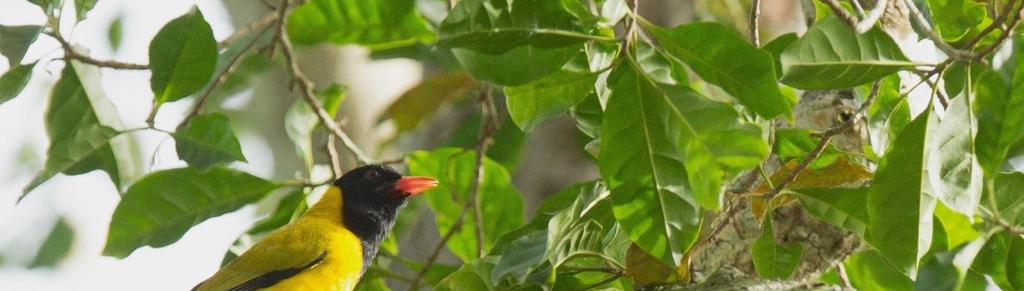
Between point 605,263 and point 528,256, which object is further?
point 605,263

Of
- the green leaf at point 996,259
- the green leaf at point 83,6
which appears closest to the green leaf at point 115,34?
the green leaf at point 83,6

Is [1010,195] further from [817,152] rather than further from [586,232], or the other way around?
[586,232]

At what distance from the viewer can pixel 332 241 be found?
4.68m

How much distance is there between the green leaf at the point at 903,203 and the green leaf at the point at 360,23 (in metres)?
1.44

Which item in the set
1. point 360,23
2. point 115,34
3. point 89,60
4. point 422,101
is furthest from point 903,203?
point 115,34

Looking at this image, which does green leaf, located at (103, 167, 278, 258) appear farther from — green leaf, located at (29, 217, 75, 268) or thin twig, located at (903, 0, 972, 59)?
green leaf, located at (29, 217, 75, 268)

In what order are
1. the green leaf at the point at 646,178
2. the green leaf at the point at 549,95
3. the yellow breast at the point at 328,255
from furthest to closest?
1. the yellow breast at the point at 328,255
2. the green leaf at the point at 549,95
3. the green leaf at the point at 646,178

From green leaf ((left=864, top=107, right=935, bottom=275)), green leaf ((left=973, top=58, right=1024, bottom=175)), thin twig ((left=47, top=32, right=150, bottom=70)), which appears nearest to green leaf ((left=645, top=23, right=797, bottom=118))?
green leaf ((left=864, top=107, right=935, bottom=275))

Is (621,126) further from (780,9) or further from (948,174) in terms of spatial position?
(780,9)

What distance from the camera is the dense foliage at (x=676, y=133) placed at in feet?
8.01

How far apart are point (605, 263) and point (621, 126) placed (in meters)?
0.57

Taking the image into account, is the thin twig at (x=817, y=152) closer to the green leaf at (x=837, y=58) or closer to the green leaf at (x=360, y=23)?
the green leaf at (x=837, y=58)

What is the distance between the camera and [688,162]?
2582 mm

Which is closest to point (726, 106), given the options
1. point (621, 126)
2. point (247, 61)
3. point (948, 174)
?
point (621, 126)
